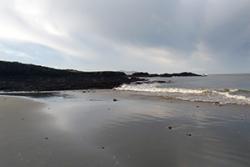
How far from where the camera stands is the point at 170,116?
53.6ft

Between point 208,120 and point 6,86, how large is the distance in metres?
34.4

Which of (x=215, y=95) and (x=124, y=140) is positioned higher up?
(x=215, y=95)

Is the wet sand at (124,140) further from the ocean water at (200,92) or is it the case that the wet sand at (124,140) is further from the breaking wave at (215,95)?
the ocean water at (200,92)

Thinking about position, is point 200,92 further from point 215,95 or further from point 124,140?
point 124,140

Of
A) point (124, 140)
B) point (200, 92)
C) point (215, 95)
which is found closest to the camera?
point (124, 140)

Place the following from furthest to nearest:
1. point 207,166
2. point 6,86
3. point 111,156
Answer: point 6,86 → point 111,156 → point 207,166

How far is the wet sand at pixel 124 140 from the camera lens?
329 inches

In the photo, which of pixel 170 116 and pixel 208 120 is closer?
pixel 208 120

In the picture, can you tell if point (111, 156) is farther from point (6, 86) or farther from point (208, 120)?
point (6, 86)

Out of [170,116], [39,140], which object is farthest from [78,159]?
[170,116]

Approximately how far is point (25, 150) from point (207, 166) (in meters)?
5.17

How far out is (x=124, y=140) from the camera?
10.7 m

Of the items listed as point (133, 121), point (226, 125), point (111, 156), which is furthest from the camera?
point (133, 121)

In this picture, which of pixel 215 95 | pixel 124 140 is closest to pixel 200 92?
pixel 215 95
